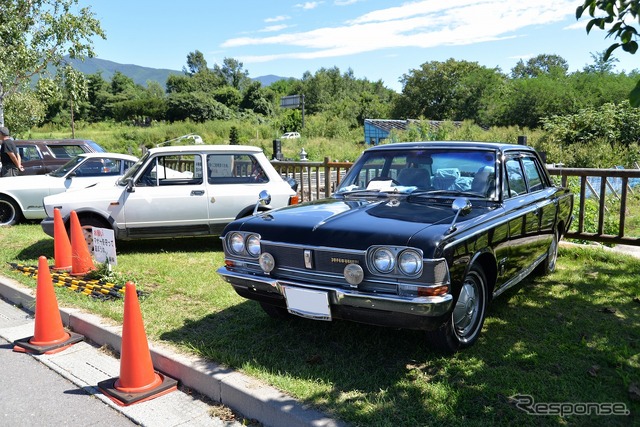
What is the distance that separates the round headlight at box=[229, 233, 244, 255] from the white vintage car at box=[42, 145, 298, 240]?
3440 millimetres

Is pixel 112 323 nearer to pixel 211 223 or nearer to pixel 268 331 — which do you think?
pixel 268 331

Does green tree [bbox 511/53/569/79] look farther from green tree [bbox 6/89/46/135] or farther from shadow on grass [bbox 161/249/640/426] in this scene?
shadow on grass [bbox 161/249/640/426]

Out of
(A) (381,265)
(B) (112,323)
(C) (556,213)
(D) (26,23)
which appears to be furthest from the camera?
(D) (26,23)

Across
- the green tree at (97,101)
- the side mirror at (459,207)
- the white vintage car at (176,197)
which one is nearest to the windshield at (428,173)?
the side mirror at (459,207)

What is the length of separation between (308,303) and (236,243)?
880mm

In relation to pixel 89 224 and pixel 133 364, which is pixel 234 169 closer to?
pixel 89 224

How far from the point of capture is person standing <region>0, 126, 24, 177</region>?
34.3 ft

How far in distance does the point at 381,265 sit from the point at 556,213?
3.21m

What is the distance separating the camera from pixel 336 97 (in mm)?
100562

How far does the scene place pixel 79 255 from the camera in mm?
6422

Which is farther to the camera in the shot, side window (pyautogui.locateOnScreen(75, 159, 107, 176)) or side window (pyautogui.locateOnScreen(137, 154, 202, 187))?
side window (pyautogui.locateOnScreen(75, 159, 107, 176))

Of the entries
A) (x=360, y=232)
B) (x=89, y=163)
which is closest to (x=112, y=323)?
(x=360, y=232)

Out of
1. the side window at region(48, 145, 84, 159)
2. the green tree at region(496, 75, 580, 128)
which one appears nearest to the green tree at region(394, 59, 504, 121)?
the green tree at region(496, 75, 580, 128)

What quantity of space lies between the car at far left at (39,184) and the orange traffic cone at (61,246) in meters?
3.42
